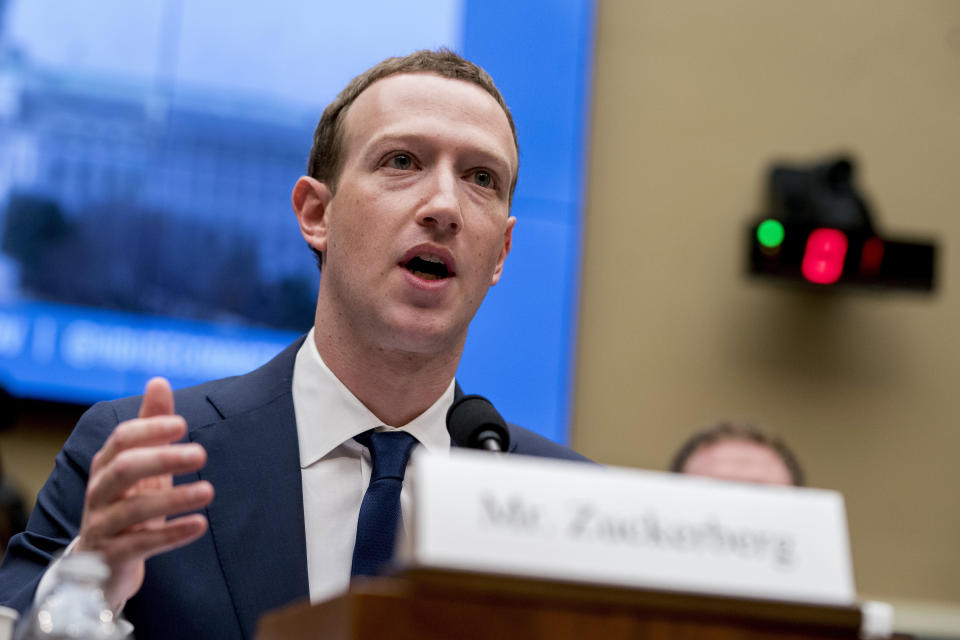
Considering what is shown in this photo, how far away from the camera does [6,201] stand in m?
3.84

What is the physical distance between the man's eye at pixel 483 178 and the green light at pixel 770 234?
257 centimetres

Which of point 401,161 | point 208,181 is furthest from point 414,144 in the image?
point 208,181

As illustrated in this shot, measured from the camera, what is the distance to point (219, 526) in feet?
5.67

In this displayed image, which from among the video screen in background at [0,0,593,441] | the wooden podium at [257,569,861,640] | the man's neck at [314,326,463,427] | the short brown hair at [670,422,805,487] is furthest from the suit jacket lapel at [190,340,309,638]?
the video screen in background at [0,0,593,441]

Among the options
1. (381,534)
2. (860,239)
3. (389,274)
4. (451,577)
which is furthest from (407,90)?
(860,239)

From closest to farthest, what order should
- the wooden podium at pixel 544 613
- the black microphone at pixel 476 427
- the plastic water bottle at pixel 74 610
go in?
1. the wooden podium at pixel 544 613
2. the plastic water bottle at pixel 74 610
3. the black microphone at pixel 476 427

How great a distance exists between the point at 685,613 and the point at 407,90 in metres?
1.31

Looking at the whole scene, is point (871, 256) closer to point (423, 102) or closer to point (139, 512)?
point (423, 102)

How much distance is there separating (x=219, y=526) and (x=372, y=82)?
0.89 m

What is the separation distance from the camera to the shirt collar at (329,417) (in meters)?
1.91

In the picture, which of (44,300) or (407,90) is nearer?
(407,90)

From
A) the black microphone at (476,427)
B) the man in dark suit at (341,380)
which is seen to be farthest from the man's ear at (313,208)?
the black microphone at (476,427)

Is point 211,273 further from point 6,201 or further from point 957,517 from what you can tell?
point 957,517

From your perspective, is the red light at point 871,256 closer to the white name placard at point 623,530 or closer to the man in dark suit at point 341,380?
the man in dark suit at point 341,380
